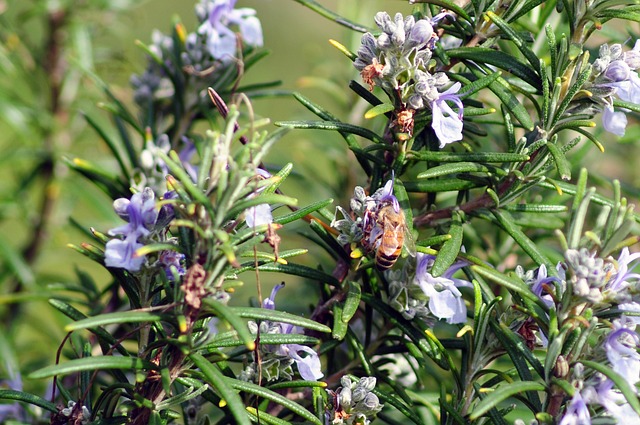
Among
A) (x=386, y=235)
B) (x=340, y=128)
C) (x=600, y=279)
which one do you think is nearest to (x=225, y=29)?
(x=340, y=128)

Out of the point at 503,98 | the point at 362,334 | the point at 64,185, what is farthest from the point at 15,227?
the point at 503,98

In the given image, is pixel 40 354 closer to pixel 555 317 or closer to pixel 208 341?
pixel 208 341

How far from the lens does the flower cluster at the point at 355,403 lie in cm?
93

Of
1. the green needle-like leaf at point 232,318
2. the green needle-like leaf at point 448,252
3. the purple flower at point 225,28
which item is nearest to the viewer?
the green needle-like leaf at point 232,318

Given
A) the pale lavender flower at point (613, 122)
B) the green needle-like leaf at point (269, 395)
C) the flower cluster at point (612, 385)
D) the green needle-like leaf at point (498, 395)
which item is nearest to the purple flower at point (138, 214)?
the green needle-like leaf at point (269, 395)

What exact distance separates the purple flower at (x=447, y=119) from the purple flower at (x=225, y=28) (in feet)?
1.76

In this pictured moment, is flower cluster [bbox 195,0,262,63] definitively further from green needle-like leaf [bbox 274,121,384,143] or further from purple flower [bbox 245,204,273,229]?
purple flower [bbox 245,204,273,229]

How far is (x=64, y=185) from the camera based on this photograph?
1.93 m

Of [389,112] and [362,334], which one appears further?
[362,334]

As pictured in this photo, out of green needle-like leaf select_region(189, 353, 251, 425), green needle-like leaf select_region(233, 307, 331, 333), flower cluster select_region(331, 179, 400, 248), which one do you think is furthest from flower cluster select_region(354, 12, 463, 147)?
green needle-like leaf select_region(189, 353, 251, 425)

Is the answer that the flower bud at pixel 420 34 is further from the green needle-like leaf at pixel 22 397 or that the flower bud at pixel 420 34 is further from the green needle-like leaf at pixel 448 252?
the green needle-like leaf at pixel 22 397

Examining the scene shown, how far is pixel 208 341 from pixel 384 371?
1.17ft

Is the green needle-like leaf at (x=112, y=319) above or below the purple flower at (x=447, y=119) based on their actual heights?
below

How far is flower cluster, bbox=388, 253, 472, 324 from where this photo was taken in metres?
0.99
